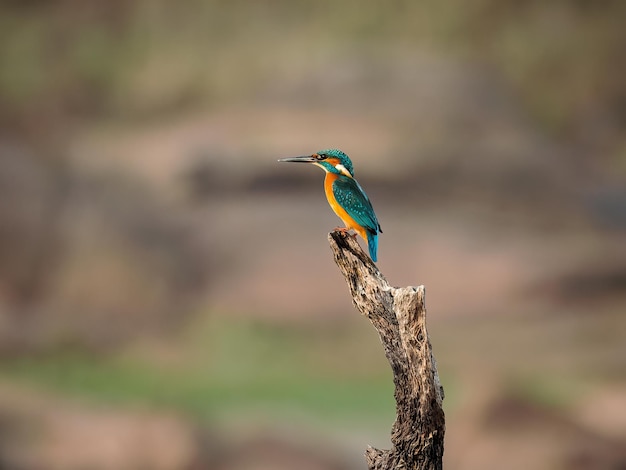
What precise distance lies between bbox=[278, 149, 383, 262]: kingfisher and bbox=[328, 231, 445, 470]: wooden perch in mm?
88

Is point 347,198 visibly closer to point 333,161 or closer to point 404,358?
point 333,161

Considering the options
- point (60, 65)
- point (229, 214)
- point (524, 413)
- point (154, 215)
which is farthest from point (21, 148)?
point (524, 413)

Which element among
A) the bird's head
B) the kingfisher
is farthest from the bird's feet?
the bird's head

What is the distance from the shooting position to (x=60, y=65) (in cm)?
862

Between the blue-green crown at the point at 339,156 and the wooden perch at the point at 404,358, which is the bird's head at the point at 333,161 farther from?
the wooden perch at the point at 404,358

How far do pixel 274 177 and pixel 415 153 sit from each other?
4.50ft

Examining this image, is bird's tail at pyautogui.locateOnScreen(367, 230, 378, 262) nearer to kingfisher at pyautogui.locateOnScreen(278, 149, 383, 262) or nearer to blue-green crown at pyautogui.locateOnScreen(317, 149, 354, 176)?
kingfisher at pyautogui.locateOnScreen(278, 149, 383, 262)

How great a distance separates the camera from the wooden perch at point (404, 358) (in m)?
3.12

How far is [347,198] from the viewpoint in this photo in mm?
3410

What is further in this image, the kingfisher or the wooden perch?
the kingfisher

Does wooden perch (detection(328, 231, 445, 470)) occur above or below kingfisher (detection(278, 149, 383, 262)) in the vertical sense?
below

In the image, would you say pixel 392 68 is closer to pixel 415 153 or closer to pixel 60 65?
pixel 415 153

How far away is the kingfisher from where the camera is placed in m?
3.38

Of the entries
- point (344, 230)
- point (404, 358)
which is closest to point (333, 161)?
point (344, 230)
